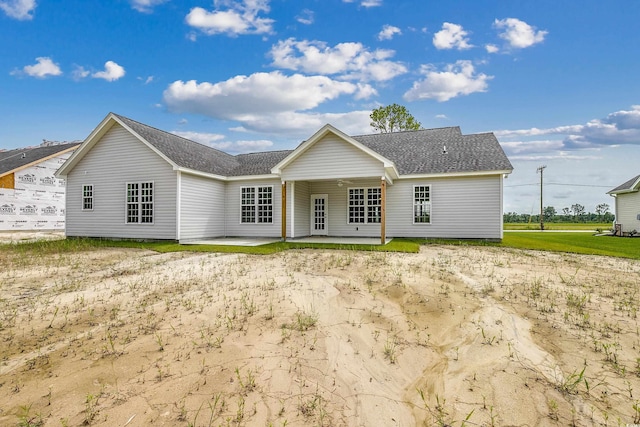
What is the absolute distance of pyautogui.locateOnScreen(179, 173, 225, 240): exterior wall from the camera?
15277mm

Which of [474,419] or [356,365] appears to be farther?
[356,365]

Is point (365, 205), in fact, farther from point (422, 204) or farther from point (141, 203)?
point (141, 203)

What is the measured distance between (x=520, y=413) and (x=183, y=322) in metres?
4.29

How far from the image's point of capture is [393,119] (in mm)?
34844

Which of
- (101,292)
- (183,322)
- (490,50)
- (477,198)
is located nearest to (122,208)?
(101,292)

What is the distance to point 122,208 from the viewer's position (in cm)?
1623

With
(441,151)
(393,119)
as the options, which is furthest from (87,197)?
(393,119)

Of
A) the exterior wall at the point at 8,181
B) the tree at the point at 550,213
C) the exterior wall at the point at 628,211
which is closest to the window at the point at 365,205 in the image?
the exterior wall at the point at 628,211

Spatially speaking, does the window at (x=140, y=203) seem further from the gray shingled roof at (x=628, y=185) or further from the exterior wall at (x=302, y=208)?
the gray shingled roof at (x=628, y=185)

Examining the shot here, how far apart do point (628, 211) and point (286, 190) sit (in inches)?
986

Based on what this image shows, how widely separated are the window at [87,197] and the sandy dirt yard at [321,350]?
11.2m

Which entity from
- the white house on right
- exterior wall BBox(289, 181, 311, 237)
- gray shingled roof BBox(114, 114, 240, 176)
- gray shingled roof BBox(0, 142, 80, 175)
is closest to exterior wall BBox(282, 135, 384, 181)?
exterior wall BBox(289, 181, 311, 237)

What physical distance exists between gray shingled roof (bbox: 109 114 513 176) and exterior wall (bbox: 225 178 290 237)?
1.99 feet

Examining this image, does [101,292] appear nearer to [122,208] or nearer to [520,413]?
[520,413]
